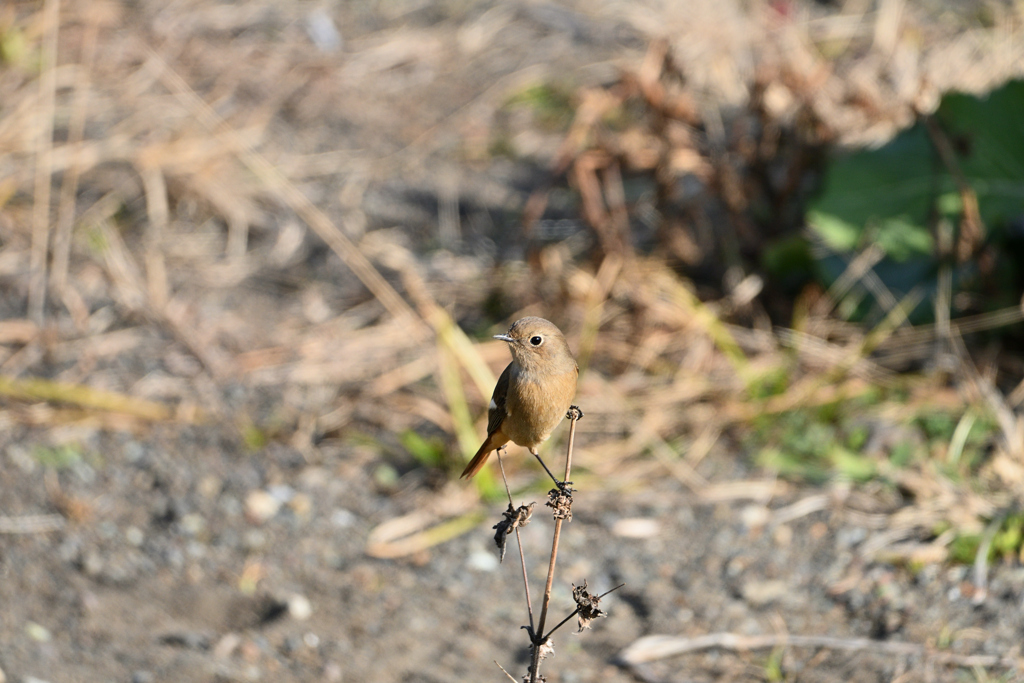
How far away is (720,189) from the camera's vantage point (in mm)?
4371

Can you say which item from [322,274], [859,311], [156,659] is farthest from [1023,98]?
[156,659]

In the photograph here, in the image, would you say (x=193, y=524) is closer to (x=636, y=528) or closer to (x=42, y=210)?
(x=636, y=528)

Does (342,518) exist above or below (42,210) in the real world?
below

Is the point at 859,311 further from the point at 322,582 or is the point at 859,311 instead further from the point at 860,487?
the point at 322,582

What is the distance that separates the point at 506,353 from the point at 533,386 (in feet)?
8.47

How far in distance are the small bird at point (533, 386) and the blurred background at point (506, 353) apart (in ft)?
3.44

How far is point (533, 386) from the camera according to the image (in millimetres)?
1648

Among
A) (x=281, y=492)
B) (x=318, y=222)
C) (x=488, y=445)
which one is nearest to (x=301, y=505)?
(x=281, y=492)

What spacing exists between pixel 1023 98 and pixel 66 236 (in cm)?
460

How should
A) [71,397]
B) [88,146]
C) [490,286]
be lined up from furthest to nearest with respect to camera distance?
[88,146] → [490,286] → [71,397]

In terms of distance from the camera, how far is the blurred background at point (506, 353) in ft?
9.62

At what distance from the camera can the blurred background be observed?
115 inches

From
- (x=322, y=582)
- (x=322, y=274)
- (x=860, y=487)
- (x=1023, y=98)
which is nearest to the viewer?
(x=322, y=582)

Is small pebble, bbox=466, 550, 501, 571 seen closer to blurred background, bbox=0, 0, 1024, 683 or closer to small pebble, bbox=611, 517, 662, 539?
blurred background, bbox=0, 0, 1024, 683
